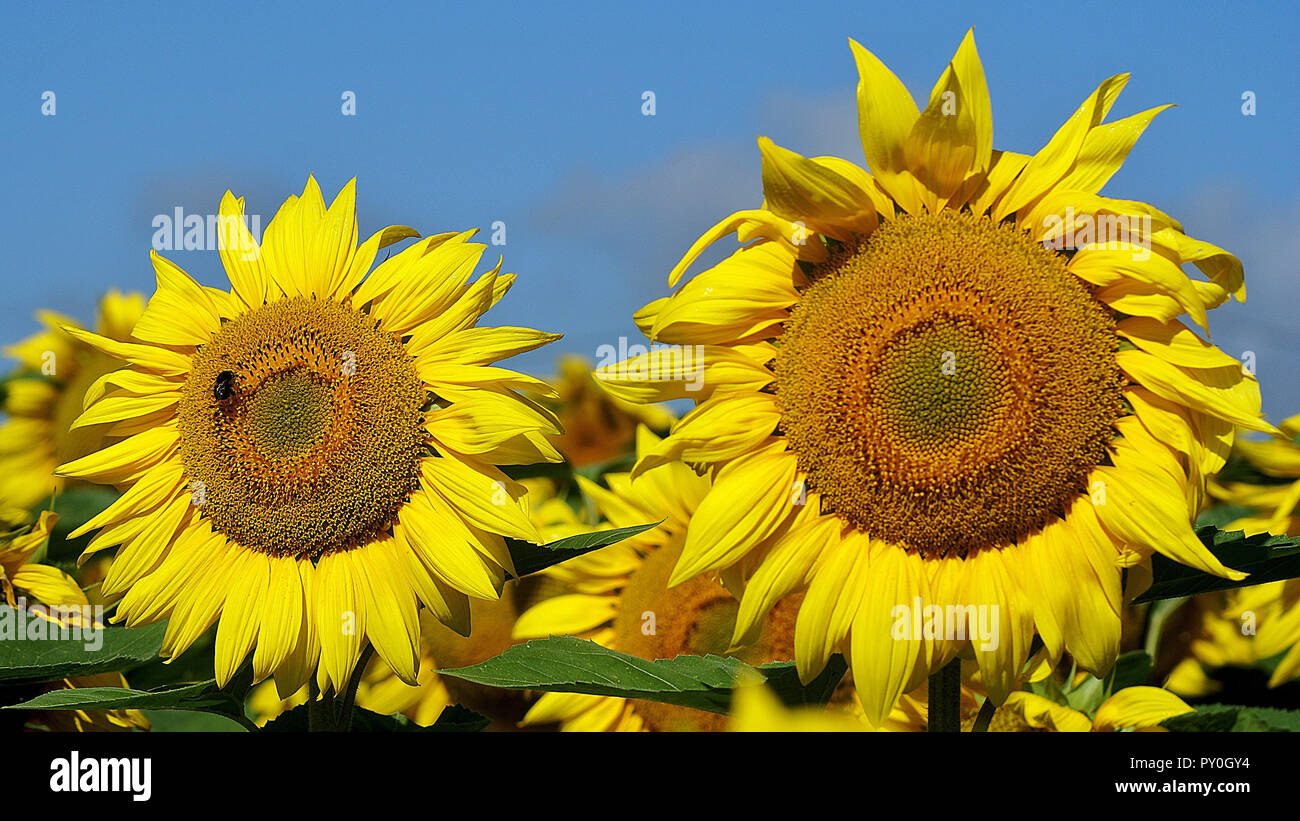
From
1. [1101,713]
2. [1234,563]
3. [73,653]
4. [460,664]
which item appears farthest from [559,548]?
[1101,713]

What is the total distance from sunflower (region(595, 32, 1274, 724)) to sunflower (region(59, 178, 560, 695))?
49 centimetres

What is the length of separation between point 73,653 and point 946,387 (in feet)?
7.68

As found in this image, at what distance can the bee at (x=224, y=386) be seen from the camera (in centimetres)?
302

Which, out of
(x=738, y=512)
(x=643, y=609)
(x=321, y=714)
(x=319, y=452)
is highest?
(x=319, y=452)

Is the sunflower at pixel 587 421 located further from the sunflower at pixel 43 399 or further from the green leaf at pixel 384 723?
the green leaf at pixel 384 723

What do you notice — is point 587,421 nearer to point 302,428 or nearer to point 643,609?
point 643,609

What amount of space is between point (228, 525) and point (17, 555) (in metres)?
1.13

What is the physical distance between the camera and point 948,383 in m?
2.62

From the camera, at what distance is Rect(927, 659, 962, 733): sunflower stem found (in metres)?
2.63

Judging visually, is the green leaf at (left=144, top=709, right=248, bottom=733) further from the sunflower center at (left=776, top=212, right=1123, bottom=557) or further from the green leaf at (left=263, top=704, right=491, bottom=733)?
the sunflower center at (left=776, top=212, right=1123, bottom=557)

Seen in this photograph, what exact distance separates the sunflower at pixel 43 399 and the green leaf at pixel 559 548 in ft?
18.6

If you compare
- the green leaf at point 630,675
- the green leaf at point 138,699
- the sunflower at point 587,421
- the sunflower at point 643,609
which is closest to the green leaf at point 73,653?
the green leaf at point 138,699

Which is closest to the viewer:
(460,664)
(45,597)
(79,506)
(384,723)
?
(384,723)

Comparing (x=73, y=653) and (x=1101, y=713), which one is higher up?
(x=73, y=653)
